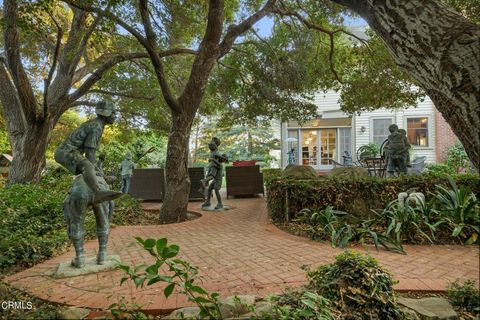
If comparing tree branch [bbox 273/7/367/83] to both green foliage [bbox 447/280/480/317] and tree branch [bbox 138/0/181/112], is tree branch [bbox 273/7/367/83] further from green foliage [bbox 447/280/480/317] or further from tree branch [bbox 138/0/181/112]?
green foliage [bbox 447/280/480/317]

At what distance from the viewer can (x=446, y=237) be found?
4215mm

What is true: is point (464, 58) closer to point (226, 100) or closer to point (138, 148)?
point (226, 100)

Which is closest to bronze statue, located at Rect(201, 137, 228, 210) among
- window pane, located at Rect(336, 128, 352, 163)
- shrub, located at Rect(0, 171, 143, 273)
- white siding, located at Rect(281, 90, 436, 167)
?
shrub, located at Rect(0, 171, 143, 273)

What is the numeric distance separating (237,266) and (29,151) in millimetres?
7836

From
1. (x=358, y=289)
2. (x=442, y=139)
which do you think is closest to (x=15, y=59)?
(x=358, y=289)

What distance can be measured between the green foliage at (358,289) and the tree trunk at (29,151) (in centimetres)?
882

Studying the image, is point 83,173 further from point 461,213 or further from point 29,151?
point 29,151

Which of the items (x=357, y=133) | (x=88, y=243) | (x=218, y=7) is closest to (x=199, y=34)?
(x=218, y=7)

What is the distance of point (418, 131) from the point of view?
17.0 metres

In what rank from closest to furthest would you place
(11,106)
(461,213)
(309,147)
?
(461,213), (11,106), (309,147)

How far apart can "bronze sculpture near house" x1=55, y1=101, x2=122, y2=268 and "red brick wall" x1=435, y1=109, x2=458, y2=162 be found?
59.1 ft

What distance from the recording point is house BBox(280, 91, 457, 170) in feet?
53.9

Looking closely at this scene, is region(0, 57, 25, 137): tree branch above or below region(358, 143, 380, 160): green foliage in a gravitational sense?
above

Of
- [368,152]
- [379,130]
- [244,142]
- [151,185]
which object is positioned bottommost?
[151,185]
